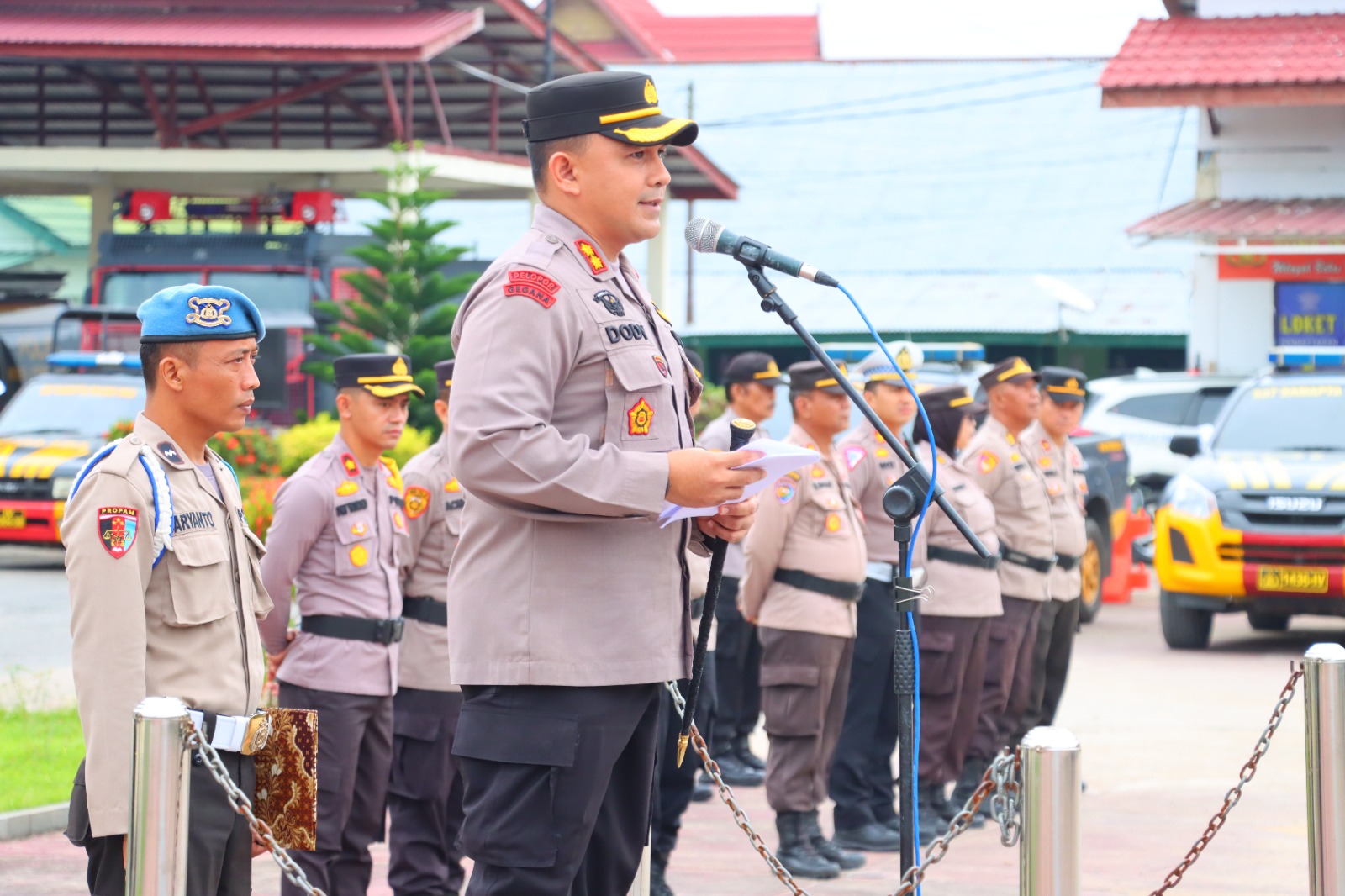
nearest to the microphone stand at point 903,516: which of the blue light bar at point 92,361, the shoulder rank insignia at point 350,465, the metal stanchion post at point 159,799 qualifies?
the metal stanchion post at point 159,799

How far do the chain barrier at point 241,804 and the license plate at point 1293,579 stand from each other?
33.4 ft

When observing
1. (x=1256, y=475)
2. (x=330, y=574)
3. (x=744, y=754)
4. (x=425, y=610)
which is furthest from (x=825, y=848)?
(x=1256, y=475)

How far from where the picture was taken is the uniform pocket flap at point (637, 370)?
3.48m

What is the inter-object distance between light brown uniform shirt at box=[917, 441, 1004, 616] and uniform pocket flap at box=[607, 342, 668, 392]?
4.60 metres

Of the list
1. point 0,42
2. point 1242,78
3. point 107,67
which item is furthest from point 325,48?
point 1242,78

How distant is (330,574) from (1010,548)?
12.7ft

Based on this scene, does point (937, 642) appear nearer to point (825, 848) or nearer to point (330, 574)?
point (825, 848)

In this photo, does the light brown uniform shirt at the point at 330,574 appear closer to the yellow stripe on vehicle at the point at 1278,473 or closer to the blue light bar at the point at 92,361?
the yellow stripe on vehicle at the point at 1278,473

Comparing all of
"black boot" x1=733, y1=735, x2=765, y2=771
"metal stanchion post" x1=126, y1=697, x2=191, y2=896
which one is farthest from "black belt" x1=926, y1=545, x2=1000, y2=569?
"metal stanchion post" x1=126, y1=697, x2=191, y2=896

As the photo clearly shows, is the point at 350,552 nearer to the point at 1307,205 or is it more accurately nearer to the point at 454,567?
the point at 454,567

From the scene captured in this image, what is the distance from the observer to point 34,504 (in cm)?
1574

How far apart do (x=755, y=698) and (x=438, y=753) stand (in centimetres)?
358

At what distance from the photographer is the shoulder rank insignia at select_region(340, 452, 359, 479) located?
238 inches

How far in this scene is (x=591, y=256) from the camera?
11.8ft
